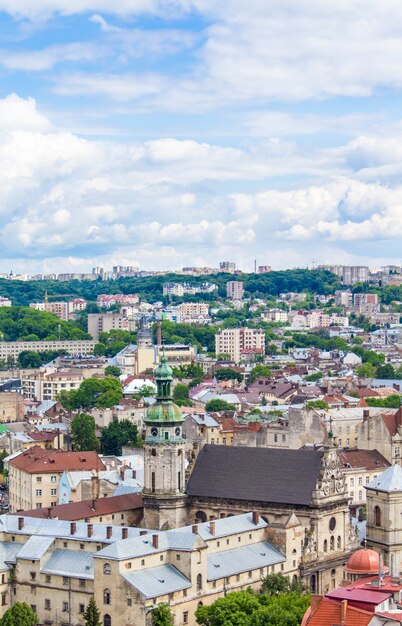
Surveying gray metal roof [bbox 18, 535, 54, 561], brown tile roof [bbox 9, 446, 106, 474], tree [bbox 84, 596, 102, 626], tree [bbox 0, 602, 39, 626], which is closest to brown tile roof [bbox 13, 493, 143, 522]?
gray metal roof [bbox 18, 535, 54, 561]

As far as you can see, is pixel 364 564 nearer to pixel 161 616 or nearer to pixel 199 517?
pixel 161 616

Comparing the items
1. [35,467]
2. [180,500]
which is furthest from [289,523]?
[35,467]

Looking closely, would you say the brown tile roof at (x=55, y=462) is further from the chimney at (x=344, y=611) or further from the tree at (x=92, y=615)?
the chimney at (x=344, y=611)

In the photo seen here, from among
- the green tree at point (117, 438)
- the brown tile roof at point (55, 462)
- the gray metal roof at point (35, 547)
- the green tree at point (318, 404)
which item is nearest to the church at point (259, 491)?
the gray metal roof at point (35, 547)

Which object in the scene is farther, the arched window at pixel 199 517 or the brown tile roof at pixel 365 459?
the brown tile roof at pixel 365 459

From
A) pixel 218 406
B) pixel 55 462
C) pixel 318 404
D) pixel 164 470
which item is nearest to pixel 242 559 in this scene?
pixel 164 470

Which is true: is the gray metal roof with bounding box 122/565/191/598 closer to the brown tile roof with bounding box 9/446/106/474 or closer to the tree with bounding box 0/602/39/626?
the tree with bounding box 0/602/39/626
